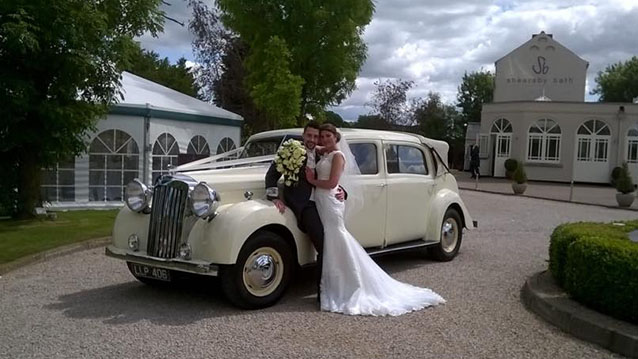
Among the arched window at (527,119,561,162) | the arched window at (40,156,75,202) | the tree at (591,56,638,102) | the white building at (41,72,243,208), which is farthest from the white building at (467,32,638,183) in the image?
the tree at (591,56,638,102)

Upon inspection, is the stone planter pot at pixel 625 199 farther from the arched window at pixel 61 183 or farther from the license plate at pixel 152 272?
the license plate at pixel 152 272

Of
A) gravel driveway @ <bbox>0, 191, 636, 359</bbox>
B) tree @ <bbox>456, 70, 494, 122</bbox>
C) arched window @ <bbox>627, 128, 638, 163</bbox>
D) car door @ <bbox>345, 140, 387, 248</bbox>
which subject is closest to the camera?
gravel driveway @ <bbox>0, 191, 636, 359</bbox>

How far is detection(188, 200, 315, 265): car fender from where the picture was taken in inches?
246

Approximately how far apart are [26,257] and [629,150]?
32.2 metres

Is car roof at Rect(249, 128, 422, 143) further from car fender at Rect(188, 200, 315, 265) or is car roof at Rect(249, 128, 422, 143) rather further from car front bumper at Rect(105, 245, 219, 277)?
car front bumper at Rect(105, 245, 219, 277)

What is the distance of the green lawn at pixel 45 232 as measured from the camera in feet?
31.0

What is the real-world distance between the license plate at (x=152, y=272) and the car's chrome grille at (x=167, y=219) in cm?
15

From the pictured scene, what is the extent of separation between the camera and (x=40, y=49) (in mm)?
11008

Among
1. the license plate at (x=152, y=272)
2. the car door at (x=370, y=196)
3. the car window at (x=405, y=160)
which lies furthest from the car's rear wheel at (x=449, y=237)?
the license plate at (x=152, y=272)

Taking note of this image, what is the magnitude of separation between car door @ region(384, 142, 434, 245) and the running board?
61mm

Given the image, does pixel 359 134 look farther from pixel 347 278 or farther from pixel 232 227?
pixel 232 227

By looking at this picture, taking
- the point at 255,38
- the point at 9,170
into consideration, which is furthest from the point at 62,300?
the point at 255,38

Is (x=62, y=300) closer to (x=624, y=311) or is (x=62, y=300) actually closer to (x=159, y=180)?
(x=159, y=180)

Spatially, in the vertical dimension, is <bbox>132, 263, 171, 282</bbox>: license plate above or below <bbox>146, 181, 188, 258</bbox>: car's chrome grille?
below
